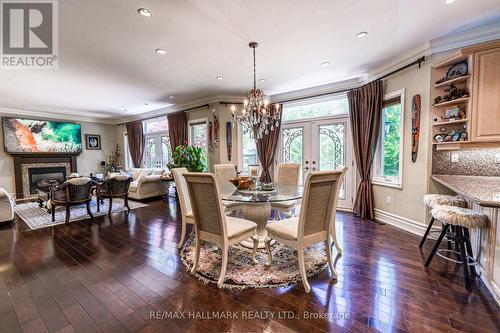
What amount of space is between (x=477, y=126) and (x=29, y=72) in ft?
22.3

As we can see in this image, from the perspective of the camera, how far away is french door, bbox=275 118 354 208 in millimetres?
4457

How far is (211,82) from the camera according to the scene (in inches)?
175

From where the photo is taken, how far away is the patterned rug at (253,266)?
211 centimetres

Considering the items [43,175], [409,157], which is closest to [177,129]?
[43,175]

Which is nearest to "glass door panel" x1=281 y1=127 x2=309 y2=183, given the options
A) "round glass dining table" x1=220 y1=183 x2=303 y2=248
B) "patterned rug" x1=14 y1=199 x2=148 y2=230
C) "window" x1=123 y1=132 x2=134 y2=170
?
"round glass dining table" x1=220 y1=183 x2=303 y2=248

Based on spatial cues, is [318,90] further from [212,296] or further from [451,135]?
[212,296]

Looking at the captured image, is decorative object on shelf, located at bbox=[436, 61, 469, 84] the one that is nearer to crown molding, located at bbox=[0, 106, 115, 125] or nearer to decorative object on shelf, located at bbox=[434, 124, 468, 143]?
decorative object on shelf, located at bbox=[434, 124, 468, 143]

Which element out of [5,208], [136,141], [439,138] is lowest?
[5,208]

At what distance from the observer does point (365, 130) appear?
3.94m

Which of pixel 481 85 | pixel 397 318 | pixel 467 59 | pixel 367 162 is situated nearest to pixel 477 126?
pixel 481 85

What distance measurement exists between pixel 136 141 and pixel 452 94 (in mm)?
8379

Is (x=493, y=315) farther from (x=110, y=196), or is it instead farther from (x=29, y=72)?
(x=29, y=72)

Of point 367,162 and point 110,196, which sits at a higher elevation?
point 367,162

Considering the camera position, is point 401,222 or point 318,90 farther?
point 318,90
